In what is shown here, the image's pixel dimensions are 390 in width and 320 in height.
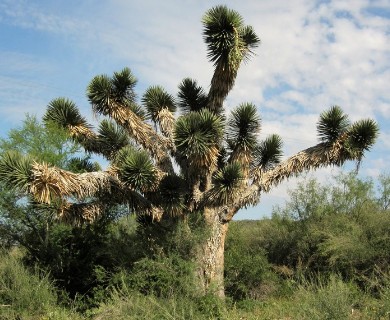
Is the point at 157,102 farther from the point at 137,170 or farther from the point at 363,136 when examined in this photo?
the point at 363,136

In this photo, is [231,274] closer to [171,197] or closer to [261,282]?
[261,282]

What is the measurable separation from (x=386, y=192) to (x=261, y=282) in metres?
8.08

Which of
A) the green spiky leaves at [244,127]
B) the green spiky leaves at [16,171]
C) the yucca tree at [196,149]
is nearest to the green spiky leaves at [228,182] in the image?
the yucca tree at [196,149]

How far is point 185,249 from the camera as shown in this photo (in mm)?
14234

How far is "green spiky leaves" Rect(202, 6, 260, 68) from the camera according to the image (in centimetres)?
1359

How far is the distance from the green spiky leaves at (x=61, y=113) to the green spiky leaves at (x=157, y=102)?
2309 millimetres

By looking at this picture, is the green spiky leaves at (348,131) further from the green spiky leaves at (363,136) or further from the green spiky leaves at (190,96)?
the green spiky leaves at (190,96)

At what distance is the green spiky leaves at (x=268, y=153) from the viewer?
15391 mm

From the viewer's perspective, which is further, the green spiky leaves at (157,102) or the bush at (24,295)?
the green spiky leaves at (157,102)

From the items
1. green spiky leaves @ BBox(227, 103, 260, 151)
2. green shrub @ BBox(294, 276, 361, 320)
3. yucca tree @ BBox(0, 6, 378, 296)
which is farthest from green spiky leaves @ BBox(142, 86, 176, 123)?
green shrub @ BBox(294, 276, 361, 320)

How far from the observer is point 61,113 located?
14.9 metres

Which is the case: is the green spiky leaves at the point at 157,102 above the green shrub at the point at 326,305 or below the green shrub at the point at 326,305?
above

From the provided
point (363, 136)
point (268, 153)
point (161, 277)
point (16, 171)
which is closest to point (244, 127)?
point (268, 153)

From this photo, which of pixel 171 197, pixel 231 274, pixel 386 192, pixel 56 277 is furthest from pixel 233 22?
pixel 386 192
